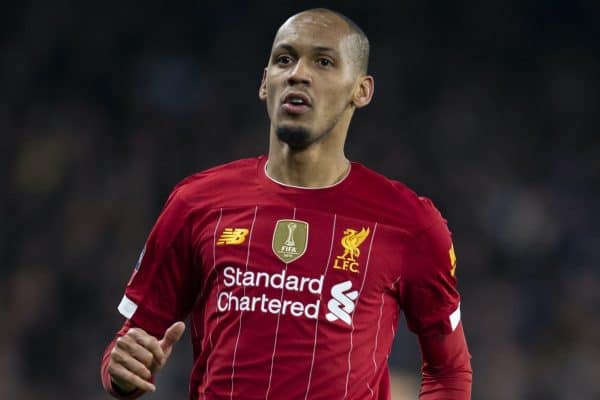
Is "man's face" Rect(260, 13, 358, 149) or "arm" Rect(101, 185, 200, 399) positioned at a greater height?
"man's face" Rect(260, 13, 358, 149)

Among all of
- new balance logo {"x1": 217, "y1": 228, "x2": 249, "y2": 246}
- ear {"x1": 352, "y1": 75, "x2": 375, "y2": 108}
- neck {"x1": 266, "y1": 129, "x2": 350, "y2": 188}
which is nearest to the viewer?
new balance logo {"x1": 217, "y1": 228, "x2": 249, "y2": 246}

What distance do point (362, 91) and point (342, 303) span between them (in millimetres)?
690

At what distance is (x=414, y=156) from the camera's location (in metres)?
8.47

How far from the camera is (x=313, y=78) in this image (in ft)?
10.8

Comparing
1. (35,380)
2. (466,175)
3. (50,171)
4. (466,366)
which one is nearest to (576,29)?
(466,175)

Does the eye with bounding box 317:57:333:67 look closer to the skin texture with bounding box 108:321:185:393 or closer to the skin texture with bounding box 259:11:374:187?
the skin texture with bounding box 259:11:374:187

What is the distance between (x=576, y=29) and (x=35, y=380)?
4.99 m

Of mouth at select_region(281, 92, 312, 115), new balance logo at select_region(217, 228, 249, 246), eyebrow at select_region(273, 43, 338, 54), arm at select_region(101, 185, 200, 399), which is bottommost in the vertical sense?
arm at select_region(101, 185, 200, 399)

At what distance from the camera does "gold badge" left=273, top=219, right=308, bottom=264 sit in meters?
3.23

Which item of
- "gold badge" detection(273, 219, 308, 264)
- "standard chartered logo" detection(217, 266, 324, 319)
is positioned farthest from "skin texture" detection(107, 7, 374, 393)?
"standard chartered logo" detection(217, 266, 324, 319)

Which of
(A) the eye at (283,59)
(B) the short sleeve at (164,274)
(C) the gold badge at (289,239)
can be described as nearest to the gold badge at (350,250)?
(C) the gold badge at (289,239)

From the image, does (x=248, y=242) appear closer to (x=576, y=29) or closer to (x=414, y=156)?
(x=414, y=156)

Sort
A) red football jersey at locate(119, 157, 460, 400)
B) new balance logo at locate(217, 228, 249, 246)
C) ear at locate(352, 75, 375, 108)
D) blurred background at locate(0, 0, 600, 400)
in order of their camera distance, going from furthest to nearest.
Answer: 1. blurred background at locate(0, 0, 600, 400)
2. ear at locate(352, 75, 375, 108)
3. new balance logo at locate(217, 228, 249, 246)
4. red football jersey at locate(119, 157, 460, 400)

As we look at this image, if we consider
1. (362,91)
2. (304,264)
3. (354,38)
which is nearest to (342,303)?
(304,264)
